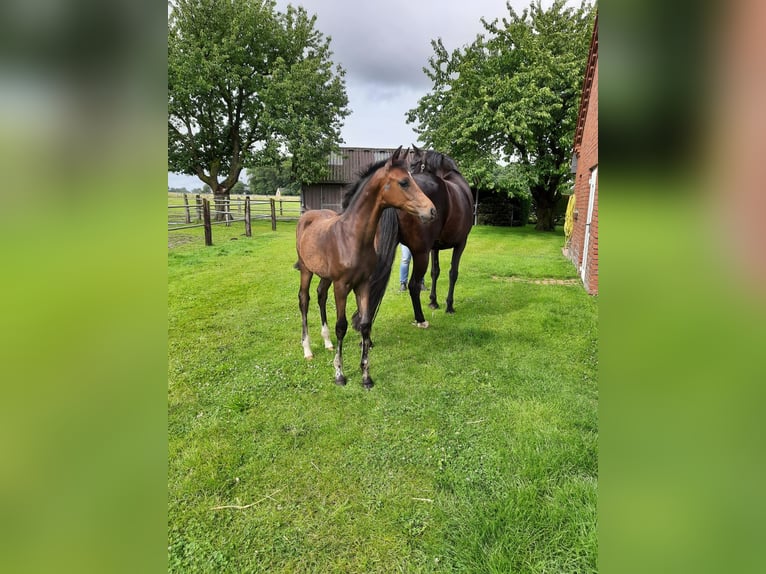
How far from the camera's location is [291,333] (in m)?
4.04

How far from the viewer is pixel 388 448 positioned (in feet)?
7.48

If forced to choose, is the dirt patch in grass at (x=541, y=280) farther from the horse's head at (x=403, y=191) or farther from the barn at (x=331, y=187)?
the barn at (x=331, y=187)

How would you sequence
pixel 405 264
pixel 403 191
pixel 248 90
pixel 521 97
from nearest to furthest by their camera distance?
pixel 403 191 → pixel 405 264 → pixel 521 97 → pixel 248 90

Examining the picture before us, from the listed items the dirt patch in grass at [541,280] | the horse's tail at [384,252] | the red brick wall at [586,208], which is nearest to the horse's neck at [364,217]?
the horse's tail at [384,252]

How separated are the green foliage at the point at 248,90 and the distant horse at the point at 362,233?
15090 millimetres

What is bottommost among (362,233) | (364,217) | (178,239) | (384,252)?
(178,239)

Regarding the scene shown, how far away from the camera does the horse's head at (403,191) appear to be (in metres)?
2.66

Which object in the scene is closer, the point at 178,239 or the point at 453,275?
the point at 453,275

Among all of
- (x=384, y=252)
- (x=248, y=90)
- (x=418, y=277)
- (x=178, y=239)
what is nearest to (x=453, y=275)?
(x=418, y=277)

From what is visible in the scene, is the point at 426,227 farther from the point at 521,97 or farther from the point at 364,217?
the point at 521,97

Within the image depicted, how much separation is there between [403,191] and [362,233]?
445 mm
